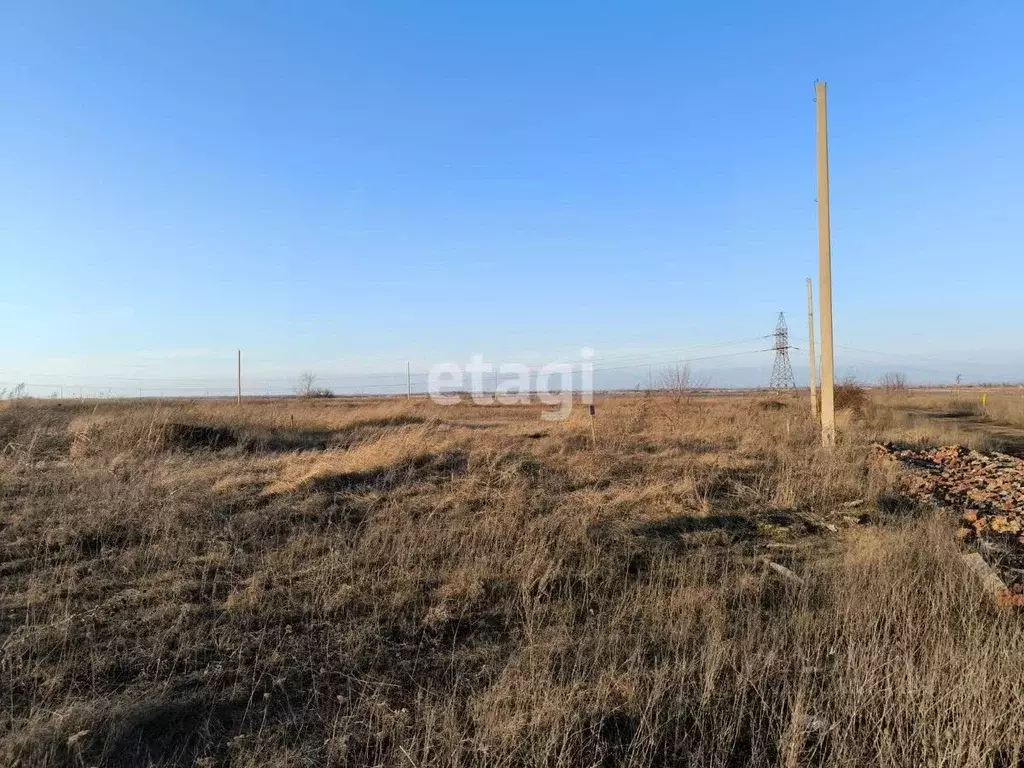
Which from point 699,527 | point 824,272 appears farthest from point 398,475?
point 824,272

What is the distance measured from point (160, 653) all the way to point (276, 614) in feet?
2.48

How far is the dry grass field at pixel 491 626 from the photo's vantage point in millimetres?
2658

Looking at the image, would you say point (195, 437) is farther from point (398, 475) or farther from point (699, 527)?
point (699, 527)

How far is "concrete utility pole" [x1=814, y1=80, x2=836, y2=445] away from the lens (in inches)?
449

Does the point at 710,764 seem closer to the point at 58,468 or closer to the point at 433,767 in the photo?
the point at 433,767

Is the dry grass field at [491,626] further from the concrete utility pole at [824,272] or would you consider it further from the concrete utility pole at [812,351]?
the concrete utility pole at [812,351]

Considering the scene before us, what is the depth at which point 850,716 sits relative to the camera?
9.25ft

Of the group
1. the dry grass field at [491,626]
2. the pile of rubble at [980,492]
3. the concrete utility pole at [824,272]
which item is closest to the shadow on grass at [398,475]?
the dry grass field at [491,626]

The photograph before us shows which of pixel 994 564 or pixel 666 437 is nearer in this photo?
pixel 994 564

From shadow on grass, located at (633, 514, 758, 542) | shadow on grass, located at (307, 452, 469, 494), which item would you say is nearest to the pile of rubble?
shadow on grass, located at (633, 514, 758, 542)

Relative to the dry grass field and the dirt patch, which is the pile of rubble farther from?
the dirt patch

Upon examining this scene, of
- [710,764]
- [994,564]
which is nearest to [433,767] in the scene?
[710,764]

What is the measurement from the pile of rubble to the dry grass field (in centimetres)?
40

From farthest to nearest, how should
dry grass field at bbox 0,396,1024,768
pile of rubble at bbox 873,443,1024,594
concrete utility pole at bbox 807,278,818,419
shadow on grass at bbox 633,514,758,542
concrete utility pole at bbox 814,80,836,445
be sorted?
concrete utility pole at bbox 807,278,818,419 < concrete utility pole at bbox 814,80,836,445 < shadow on grass at bbox 633,514,758,542 < pile of rubble at bbox 873,443,1024,594 < dry grass field at bbox 0,396,1024,768
